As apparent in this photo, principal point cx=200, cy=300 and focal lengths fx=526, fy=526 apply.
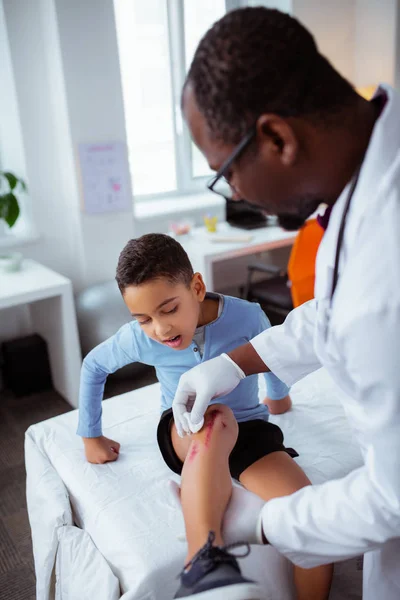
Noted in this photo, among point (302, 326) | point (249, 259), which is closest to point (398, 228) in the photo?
point (302, 326)

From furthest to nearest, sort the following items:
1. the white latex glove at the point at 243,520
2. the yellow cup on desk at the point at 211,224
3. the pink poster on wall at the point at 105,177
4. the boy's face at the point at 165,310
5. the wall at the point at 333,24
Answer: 1. the wall at the point at 333,24
2. the yellow cup on desk at the point at 211,224
3. the pink poster on wall at the point at 105,177
4. the boy's face at the point at 165,310
5. the white latex glove at the point at 243,520

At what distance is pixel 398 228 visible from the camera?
585mm

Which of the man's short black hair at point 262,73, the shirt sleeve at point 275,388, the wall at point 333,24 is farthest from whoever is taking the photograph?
the wall at point 333,24

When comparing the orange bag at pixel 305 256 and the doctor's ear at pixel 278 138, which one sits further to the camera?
the orange bag at pixel 305 256

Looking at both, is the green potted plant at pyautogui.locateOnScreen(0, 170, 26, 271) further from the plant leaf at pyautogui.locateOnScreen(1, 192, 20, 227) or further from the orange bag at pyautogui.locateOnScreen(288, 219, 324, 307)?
the orange bag at pyautogui.locateOnScreen(288, 219, 324, 307)

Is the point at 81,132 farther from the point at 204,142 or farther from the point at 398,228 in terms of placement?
the point at 398,228

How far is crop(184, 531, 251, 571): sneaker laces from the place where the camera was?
2.46ft

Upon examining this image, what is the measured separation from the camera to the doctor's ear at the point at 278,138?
587 millimetres

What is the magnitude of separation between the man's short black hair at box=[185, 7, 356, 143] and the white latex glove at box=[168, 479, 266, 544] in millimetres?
586

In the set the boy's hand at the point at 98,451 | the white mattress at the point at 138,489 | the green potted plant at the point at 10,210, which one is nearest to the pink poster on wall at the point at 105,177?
the green potted plant at the point at 10,210

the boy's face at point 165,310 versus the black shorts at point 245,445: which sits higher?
the boy's face at point 165,310

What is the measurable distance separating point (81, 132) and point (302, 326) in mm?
1877

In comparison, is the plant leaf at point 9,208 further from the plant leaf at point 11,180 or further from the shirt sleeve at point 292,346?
the shirt sleeve at point 292,346

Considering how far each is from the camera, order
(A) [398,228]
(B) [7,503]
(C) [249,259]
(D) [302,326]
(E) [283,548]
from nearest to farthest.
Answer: (A) [398,228], (E) [283,548], (D) [302,326], (B) [7,503], (C) [249,259]
